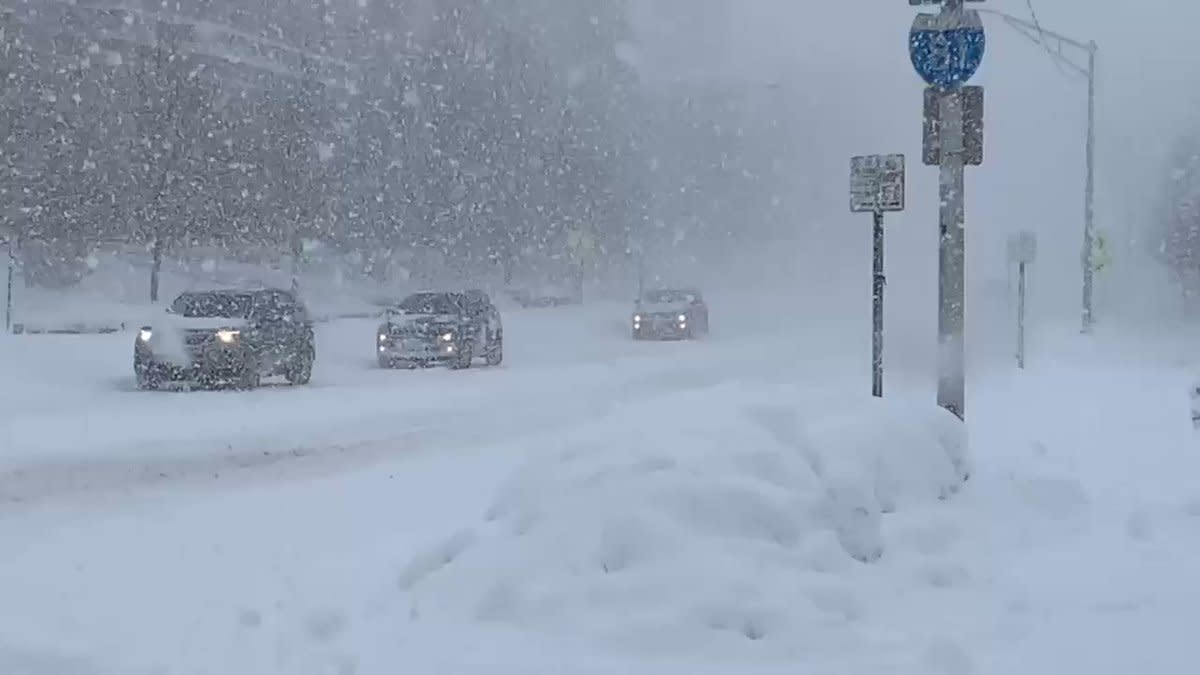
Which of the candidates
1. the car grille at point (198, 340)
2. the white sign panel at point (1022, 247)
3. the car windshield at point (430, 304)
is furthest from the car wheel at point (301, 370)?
the white sign panel at point (1022, 247)

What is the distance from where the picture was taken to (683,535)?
7.03 metres

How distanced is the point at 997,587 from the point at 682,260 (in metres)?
79.7

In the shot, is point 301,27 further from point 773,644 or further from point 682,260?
point 773,644

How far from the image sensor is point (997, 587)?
748 centimetres

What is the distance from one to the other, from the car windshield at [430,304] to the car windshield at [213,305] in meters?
6.96

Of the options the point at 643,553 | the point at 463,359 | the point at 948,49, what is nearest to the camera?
the point at 643,553

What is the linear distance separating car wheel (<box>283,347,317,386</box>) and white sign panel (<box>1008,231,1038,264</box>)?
12.7 metres

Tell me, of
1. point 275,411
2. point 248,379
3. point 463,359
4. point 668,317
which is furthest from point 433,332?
point 668,317

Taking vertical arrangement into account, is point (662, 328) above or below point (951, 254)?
below

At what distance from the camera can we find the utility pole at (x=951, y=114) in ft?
37.0

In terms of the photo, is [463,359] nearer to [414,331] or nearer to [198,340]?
[414,331]

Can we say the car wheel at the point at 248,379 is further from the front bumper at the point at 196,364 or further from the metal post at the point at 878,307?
the metal post at the point at 878,307

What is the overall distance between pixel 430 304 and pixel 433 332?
94 centimetres

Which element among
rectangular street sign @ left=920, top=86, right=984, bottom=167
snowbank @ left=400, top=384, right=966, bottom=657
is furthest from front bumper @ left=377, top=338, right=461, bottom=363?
snowbank @ left=400, top=384, right=966, bottom=657
